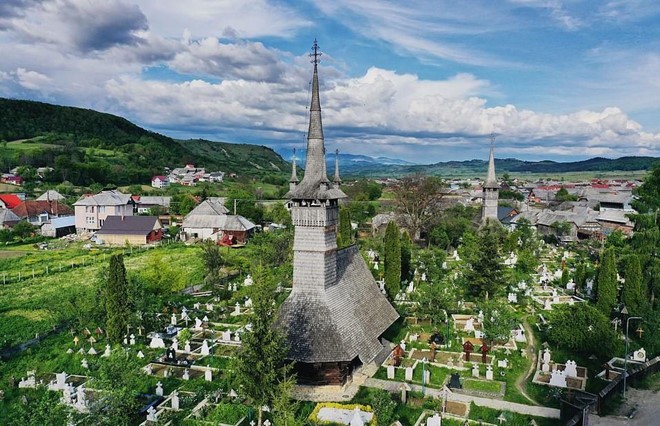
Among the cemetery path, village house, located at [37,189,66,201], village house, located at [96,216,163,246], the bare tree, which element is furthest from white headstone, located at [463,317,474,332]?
village house, located at [37,189,66,201]

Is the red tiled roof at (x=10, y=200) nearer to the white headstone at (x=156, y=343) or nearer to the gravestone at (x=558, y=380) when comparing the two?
the white headstone at (x=156, y=343)

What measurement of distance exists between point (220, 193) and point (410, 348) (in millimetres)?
86138

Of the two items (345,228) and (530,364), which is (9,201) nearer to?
(345,228)

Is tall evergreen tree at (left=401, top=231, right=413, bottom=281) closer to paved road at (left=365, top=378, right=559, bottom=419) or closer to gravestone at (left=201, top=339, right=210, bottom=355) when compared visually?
gravestone at (left=201, top=339, right=210, bottom=355)

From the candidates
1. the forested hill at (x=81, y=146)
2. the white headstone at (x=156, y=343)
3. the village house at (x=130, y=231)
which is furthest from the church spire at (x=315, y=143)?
the forested hill at (x=81, y=146)

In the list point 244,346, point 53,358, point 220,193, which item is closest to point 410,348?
point 244,346

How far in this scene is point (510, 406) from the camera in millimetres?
18672

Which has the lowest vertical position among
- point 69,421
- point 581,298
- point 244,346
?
point 581,298

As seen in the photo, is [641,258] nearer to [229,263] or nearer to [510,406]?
[510,406]

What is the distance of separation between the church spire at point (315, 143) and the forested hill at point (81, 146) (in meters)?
95.3

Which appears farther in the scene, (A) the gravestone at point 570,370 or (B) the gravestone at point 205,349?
(B) the gravestone at point 205,349

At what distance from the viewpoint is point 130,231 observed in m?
63.1

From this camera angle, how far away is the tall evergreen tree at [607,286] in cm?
2934

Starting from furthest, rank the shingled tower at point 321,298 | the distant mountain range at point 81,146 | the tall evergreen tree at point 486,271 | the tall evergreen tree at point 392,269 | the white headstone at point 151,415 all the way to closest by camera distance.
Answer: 1. the distant mountain range at point 81,146
2. the tall evergreen tree at point 392,269
3. the tall evergreen tree at point 486,271
4. the shingled tower at point 321,298
5. the white headstone at point 151,415
